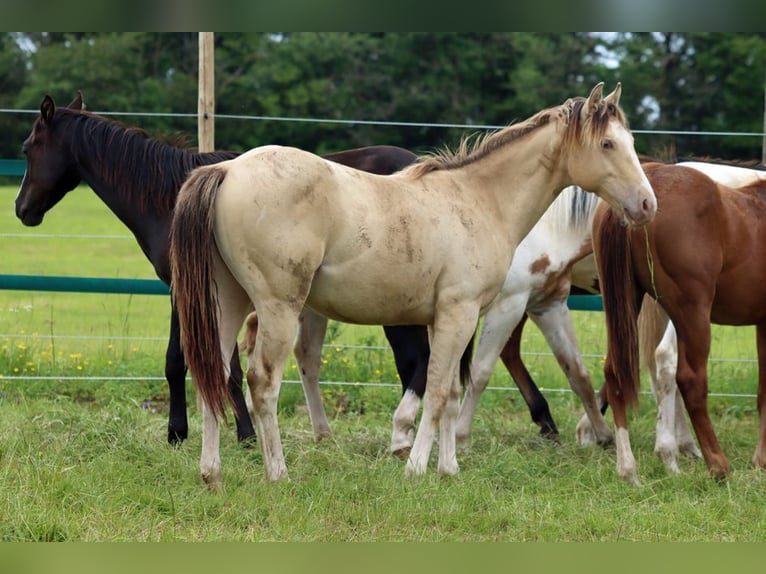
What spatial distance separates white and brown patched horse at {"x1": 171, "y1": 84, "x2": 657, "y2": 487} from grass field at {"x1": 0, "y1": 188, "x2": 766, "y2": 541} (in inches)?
14.0

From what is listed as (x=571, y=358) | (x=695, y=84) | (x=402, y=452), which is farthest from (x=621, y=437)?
(x=695, y=84)

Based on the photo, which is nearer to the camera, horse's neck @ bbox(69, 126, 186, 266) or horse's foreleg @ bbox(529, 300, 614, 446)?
horse's neck @ bbox(69, 126, 186, 266)

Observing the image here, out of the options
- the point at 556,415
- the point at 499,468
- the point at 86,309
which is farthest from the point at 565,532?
the point at 86,309

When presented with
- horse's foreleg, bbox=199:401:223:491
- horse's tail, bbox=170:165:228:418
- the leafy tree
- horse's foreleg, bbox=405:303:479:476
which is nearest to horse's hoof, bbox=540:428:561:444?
horse's foreleg, bbox=405:303:479:476

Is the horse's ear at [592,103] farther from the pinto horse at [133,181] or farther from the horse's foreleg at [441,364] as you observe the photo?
the pinto horse at [133,181]

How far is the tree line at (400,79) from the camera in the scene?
23172 mm

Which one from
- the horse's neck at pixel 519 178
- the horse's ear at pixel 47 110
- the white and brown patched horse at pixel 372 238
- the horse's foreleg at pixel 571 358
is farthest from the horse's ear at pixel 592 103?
the horse's ear at pixel 47 110

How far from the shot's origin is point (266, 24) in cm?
226

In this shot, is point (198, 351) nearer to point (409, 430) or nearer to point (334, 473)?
point (334, 473)

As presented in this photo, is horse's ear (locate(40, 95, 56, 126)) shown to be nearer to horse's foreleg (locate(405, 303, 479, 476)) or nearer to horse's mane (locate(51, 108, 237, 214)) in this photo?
horse's mane (locate(51, 108, 237, 214))

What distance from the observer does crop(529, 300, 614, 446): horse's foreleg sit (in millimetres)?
5938

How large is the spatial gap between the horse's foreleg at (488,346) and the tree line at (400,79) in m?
17.0

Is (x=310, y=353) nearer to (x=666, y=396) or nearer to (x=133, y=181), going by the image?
(x=133, y=181)

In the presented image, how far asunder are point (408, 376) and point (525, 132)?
1579mm
